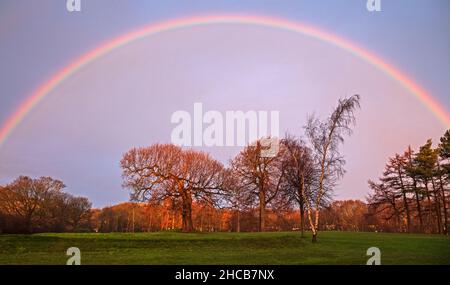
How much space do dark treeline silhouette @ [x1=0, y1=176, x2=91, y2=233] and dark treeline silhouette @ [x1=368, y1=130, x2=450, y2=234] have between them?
35.0 meters

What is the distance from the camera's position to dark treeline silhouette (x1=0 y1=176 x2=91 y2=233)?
123ft

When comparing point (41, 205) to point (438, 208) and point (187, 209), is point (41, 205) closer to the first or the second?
point (187, 209)

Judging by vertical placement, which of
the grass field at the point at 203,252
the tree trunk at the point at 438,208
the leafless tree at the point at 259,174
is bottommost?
the grass field at the point at 203,252

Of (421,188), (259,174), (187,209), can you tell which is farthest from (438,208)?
(187,209)

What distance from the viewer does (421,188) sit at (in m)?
40.0

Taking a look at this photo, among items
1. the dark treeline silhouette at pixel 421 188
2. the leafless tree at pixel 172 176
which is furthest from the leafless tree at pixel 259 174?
the dark treeline silhouette at pixel 421 188

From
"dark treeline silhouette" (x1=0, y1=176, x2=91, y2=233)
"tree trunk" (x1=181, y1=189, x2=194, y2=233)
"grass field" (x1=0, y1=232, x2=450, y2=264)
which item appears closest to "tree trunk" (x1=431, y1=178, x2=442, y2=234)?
"grass field" (x1=0, y1=232, x2=450, y2=264)

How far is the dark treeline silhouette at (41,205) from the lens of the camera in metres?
37.6

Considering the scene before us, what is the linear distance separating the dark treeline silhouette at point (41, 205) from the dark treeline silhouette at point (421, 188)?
35.0m

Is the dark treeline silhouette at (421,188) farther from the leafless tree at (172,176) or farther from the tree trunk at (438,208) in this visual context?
the leafless tree at (172,176)

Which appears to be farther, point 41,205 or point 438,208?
point 438,208

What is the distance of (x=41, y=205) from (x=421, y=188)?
41467mm

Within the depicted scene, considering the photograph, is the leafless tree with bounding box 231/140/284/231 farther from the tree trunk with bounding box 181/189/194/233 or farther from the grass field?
the grass field
